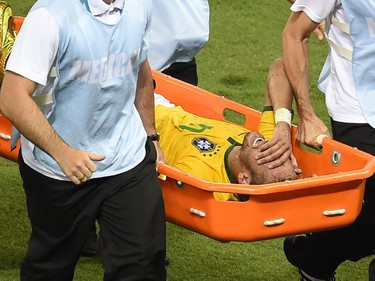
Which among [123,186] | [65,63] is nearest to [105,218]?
[123,186]

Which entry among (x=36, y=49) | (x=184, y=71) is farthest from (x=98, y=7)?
(x=184, y=71)

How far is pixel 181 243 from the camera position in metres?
5.52

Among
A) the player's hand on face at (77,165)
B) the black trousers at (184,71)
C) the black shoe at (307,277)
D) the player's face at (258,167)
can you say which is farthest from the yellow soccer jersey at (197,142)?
the player's hand on face at (77,165)

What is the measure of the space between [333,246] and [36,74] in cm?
162

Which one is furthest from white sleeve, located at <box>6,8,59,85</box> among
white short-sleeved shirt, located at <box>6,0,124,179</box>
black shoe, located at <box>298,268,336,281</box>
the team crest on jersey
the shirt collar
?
black shoe, located at <box>298,268,336,281</box>

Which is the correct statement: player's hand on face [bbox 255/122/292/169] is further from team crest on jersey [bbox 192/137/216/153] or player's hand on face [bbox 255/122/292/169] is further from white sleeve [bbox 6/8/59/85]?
white sleeve [bbox 6/8/59/85]

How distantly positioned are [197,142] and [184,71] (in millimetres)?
716

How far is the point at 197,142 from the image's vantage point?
4.79 meters

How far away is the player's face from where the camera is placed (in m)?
4.35

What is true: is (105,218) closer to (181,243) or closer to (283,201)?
(283,201)

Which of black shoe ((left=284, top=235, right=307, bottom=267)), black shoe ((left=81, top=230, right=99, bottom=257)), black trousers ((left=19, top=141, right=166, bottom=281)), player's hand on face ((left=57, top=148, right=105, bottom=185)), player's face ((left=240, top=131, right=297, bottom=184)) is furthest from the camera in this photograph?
black shoe ((left=81, top=230, right=99, bottom=257))

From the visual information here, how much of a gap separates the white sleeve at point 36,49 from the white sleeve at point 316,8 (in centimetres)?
105

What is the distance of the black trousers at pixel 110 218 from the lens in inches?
155

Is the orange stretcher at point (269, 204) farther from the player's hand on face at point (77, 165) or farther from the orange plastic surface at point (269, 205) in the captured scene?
the player's hand on face at point (77, 165)
